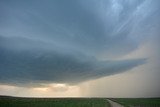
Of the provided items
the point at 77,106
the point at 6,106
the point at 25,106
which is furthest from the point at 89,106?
the point at 6,106

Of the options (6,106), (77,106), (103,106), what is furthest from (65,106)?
(6,106)

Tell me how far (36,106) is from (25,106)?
3.07m

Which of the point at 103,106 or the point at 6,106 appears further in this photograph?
the point at 103,106

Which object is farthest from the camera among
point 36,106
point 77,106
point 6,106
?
point 77,106

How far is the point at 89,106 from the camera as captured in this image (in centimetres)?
7894

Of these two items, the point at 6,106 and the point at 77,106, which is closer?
the point at 6,106

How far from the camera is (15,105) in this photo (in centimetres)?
6988

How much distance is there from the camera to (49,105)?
75.1 meters

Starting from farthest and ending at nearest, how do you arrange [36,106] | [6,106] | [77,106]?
[77,106] < [36,106] < [6,106]

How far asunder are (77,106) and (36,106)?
1198 cm

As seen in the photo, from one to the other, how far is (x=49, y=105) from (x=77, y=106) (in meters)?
8.24

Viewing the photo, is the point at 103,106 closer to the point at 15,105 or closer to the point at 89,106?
the point at 89,106

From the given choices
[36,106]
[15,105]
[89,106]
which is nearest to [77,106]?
[89,106]

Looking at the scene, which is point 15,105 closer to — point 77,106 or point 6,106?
point 6,106
